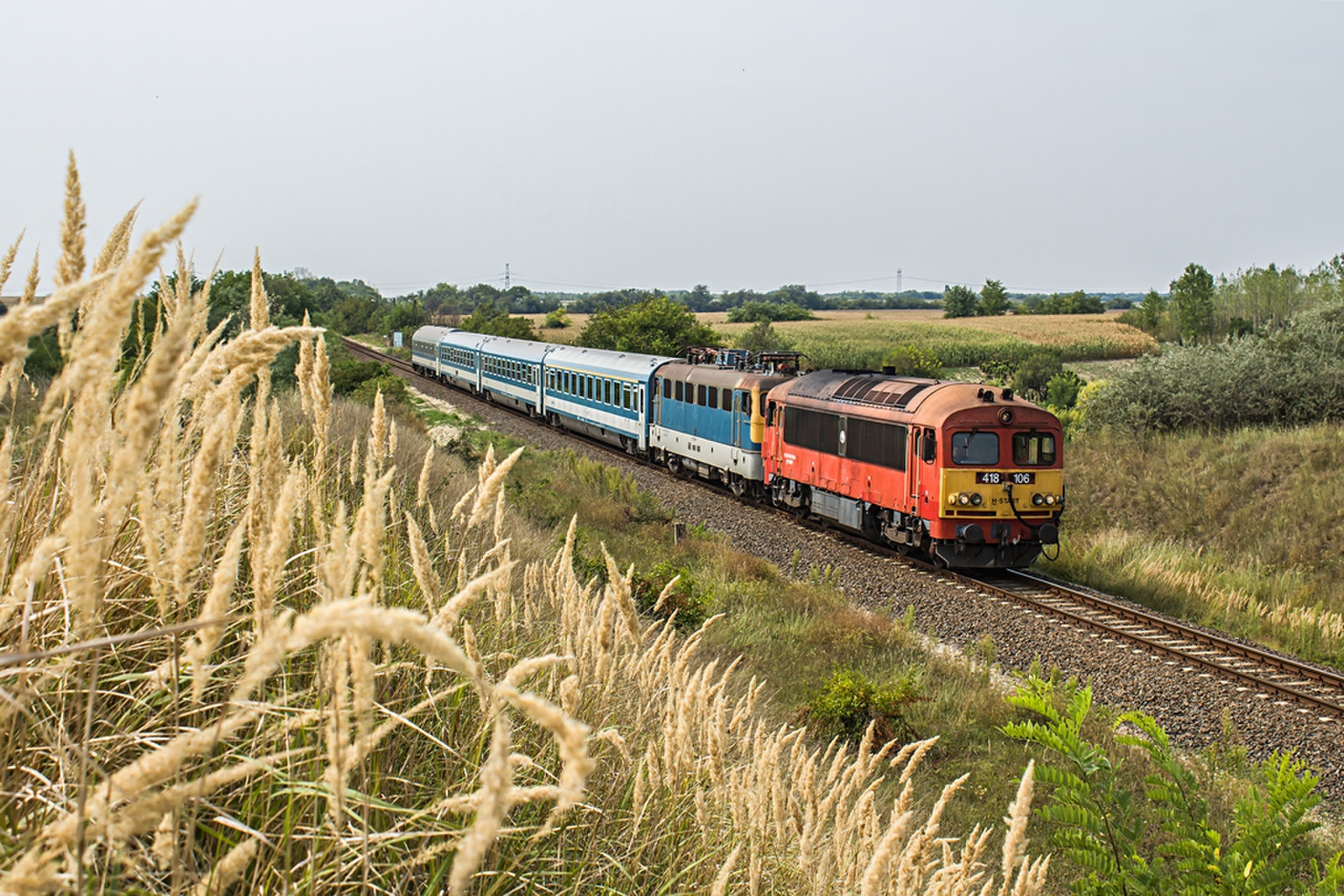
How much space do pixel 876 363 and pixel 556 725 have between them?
6499 centimetres

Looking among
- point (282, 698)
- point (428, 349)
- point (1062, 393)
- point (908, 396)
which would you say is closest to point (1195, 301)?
point (1062, 393)

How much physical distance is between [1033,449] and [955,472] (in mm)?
1460

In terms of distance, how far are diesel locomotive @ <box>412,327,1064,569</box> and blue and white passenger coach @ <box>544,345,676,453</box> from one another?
0.08 metres

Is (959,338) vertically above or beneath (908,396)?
above

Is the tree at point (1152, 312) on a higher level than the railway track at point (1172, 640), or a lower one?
higher

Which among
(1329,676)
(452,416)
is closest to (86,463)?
(1329,676)

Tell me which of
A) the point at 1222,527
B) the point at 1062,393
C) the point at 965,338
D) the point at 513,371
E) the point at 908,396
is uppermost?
the point at 965,338

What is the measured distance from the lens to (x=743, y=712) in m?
3.67

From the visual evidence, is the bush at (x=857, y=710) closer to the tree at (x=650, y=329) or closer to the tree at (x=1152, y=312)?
the tree at (x=650, y=329)

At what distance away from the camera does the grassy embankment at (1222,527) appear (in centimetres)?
1423

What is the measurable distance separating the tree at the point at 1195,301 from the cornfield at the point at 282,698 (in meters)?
80.4

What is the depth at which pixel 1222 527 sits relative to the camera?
19.5m

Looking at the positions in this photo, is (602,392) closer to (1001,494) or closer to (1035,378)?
(1001,494)

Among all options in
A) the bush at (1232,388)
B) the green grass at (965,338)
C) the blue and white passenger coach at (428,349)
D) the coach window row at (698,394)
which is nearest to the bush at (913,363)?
the green grass at (965,338)
